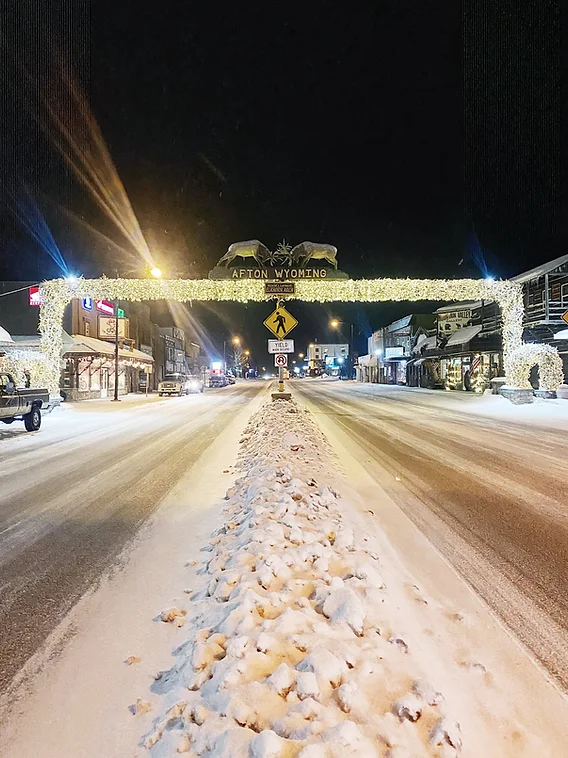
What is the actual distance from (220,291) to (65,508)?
48.5 ft

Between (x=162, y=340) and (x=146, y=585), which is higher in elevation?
(x=162, y=340)

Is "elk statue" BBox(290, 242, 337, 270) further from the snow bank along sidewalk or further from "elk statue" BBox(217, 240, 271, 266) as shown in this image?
the snow bank along sidewalk

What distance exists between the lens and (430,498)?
664 cm

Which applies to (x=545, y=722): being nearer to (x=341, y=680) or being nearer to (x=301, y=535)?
(x=341, y=680)

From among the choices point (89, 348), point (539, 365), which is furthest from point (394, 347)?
point (89, 348)

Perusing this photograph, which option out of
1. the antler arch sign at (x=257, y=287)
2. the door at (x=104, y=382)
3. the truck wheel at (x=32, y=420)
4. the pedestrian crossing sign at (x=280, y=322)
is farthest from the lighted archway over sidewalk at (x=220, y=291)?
the door at (x=104, y=382)

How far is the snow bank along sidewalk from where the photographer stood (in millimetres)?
1984

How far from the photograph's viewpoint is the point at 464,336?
3791 cm

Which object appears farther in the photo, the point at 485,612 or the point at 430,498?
the point at 430,498

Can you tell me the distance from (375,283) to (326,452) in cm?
1208

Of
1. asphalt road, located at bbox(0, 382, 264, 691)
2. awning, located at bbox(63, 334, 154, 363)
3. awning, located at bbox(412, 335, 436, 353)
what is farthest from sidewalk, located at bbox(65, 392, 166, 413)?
awning, located at bbox(412, 335, 436, 353)

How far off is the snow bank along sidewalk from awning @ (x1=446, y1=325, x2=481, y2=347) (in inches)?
1383

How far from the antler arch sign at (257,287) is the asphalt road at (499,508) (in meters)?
8.31

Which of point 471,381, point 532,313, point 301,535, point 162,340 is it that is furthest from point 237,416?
point 162,340
